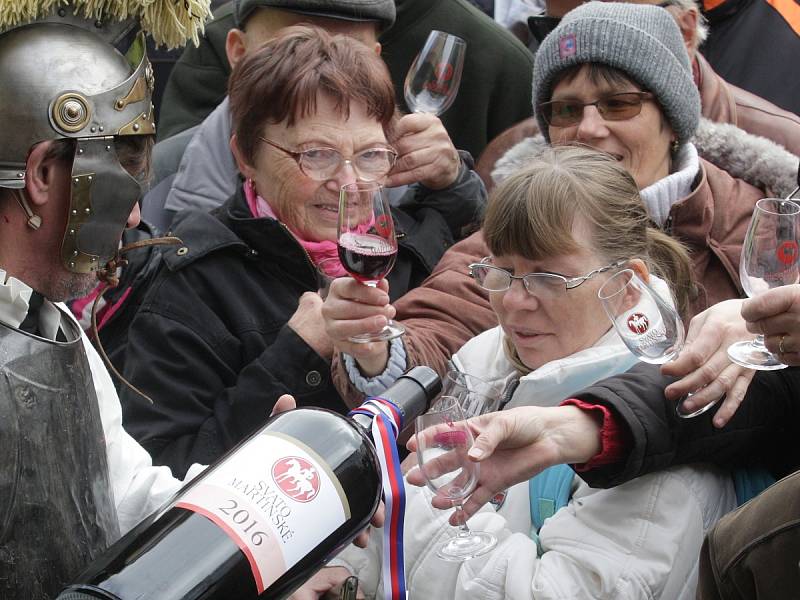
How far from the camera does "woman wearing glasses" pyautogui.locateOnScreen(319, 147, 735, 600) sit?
2.75m

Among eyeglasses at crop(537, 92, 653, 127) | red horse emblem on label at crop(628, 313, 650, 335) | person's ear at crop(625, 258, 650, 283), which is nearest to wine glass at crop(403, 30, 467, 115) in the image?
eyeglasses at crop(537, 92, 653, 127)

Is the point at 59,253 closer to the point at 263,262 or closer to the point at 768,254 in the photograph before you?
the point at 263,262

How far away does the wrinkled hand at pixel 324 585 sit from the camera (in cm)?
309

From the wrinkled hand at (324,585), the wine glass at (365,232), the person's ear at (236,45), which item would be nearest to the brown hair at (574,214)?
the wine glass at (365,232)

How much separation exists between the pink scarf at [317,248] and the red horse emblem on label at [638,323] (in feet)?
4.21

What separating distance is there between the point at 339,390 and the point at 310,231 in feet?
2.02

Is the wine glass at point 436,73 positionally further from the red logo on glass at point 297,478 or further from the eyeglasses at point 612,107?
the red logo on glass at point 297,478

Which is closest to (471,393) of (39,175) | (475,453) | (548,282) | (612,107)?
(475,453)

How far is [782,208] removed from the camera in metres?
2.84

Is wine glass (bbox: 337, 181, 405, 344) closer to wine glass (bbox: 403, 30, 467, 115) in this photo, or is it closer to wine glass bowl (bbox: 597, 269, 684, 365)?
wine glass bowl (bbox: 597, 269, 684, 365)

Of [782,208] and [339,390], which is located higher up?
[782,208]

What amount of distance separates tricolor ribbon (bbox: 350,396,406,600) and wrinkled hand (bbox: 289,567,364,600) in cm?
57

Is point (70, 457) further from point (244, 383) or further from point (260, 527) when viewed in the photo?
point (244, 383)

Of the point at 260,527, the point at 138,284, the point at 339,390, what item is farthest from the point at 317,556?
the point at 138,284
